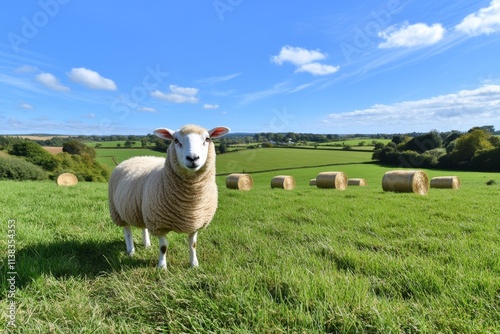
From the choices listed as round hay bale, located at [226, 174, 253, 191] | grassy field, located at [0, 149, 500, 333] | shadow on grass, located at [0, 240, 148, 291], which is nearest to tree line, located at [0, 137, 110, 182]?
round hay bale, located at [226, 174, 253, 191]

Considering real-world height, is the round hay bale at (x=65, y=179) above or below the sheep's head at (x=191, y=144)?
below

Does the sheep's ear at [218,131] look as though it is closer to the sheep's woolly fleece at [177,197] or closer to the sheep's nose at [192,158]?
the sheep's woolly fleece at [177,197]

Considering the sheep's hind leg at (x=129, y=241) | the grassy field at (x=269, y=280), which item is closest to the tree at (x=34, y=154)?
the grassy field at (x=269, y=280)

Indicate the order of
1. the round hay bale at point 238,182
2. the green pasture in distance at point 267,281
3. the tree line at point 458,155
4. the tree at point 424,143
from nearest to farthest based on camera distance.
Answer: the green pasture in distance at point 267,281
the round hay bale at point 238,182
the tree line at point 458,155
the tree at point 424,143

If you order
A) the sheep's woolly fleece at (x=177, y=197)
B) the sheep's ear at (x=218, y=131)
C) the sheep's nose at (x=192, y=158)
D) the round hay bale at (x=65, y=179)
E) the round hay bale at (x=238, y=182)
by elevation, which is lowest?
the round hay bale at (x=238, y=182)

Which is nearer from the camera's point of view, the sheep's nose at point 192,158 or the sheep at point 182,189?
the sheep's nose at point 192,158

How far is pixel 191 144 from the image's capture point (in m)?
3.13

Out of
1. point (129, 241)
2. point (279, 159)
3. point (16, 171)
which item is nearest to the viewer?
point (129, 241)

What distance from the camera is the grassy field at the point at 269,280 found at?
2.23 meters

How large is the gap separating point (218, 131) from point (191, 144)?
590 mm

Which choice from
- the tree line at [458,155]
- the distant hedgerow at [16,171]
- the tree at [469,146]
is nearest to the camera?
the distant hedgerow at [16,171]

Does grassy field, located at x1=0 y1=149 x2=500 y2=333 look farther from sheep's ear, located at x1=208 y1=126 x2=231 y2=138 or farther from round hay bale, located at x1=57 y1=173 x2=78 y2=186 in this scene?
round hay bale, located at x1=57 y1=173 x2=78 y2=186

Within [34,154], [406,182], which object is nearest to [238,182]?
[406,182]

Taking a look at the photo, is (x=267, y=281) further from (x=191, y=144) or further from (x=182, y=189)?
(x=191, y=144)
